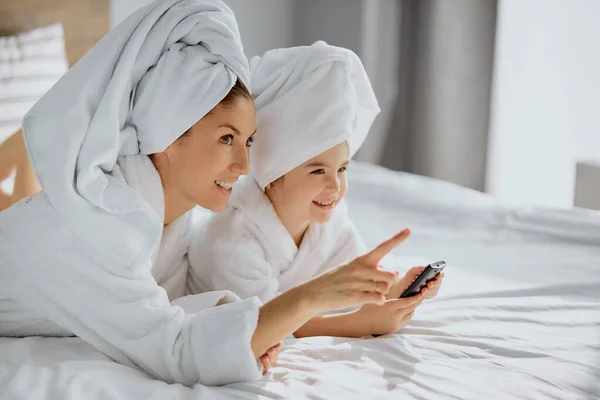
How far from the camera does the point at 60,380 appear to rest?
1.16 meters

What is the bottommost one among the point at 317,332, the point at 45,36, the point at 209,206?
the point at 317,332

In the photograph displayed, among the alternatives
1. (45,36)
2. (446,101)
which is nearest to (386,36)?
(446,101)

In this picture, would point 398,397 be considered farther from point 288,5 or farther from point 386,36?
point 288,5

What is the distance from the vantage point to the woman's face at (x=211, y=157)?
1407 millimetres

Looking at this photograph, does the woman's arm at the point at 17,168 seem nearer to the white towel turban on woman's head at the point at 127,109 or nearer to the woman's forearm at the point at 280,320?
the white towel turban on woman's head at the point at 127,109

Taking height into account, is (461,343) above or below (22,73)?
below

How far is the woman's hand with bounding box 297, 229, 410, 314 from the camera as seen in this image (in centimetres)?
123

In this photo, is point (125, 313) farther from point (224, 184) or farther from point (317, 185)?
Answer: point (317, 185)

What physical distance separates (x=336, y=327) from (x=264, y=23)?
259 centimetres

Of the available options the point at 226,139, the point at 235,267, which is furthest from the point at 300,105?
the point at 235,267

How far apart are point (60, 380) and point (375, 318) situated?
23.0 inches

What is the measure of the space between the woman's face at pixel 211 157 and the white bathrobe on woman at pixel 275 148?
6.4 inches

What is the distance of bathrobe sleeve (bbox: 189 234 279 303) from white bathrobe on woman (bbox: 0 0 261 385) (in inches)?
10.7

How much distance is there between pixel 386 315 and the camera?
145 cm
